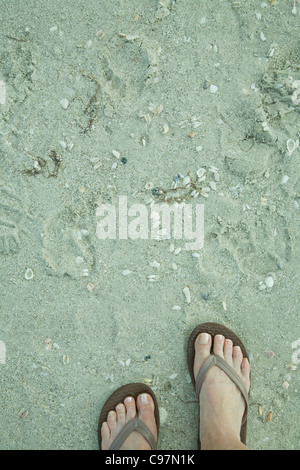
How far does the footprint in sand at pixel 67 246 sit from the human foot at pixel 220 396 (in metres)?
0.78

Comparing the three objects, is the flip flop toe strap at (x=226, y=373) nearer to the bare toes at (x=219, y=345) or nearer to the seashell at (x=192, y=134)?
the bare toes at (x=219, y=345)

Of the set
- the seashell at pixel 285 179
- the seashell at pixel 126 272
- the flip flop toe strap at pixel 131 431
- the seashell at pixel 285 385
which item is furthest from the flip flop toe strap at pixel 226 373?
the seashell at pixel 285 179

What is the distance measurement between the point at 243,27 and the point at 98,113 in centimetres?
98

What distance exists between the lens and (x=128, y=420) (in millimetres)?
2404

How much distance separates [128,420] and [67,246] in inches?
41.8

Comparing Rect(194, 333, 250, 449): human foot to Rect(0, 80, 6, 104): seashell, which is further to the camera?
Rect(0, 80, 6, 104): seashell

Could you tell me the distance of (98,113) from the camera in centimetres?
239

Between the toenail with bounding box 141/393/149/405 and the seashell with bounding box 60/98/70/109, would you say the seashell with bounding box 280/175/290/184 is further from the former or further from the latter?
the toenail with bounding box 141/393/149/405

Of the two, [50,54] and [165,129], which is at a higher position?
[50,54]

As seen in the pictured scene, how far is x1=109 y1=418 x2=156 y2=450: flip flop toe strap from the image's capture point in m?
2.34

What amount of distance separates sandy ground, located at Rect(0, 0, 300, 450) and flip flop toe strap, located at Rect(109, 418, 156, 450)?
10cm

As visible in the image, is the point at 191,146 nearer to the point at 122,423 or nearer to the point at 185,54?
the point at 185,54

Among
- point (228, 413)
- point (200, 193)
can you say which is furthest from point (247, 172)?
point (228, 413)

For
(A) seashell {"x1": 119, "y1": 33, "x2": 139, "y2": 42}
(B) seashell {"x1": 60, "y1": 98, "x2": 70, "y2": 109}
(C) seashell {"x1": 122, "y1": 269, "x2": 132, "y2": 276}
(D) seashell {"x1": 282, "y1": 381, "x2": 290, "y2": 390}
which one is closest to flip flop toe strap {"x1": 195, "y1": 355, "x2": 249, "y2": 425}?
(D) seashell {"x1": 282, "y1": 381, "x2": 290, "y2": 390}
